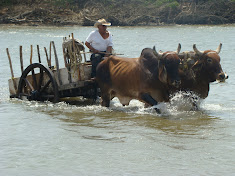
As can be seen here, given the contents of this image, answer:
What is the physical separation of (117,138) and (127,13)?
35.5 metres

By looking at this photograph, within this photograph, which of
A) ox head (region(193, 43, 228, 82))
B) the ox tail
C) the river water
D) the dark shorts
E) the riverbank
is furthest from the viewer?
the riverbank

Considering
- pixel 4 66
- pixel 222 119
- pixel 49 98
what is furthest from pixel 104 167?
pixel 4 66

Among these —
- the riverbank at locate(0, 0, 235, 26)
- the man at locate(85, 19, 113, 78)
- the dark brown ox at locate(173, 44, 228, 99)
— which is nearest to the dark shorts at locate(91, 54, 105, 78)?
the man at locate(85, 19, 113, 78)

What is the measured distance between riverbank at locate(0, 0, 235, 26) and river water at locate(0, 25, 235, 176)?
2970cm

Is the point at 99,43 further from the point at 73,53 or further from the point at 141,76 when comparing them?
the point at 141,76

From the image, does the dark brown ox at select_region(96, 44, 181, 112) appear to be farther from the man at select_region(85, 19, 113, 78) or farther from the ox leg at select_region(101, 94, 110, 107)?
the man at select_region(85, 19, 113, 78)

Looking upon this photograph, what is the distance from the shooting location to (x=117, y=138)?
7566mm

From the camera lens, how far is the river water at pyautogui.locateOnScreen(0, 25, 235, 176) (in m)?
6.20

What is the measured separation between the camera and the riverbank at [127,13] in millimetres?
40781

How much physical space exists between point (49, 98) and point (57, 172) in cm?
457

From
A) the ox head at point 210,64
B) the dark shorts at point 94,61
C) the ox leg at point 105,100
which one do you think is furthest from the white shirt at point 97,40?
the ox head at point 210,64

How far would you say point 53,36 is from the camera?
108 ft

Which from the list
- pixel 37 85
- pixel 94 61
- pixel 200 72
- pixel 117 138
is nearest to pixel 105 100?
pixel 94 61

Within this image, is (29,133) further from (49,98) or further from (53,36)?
(53,36)
